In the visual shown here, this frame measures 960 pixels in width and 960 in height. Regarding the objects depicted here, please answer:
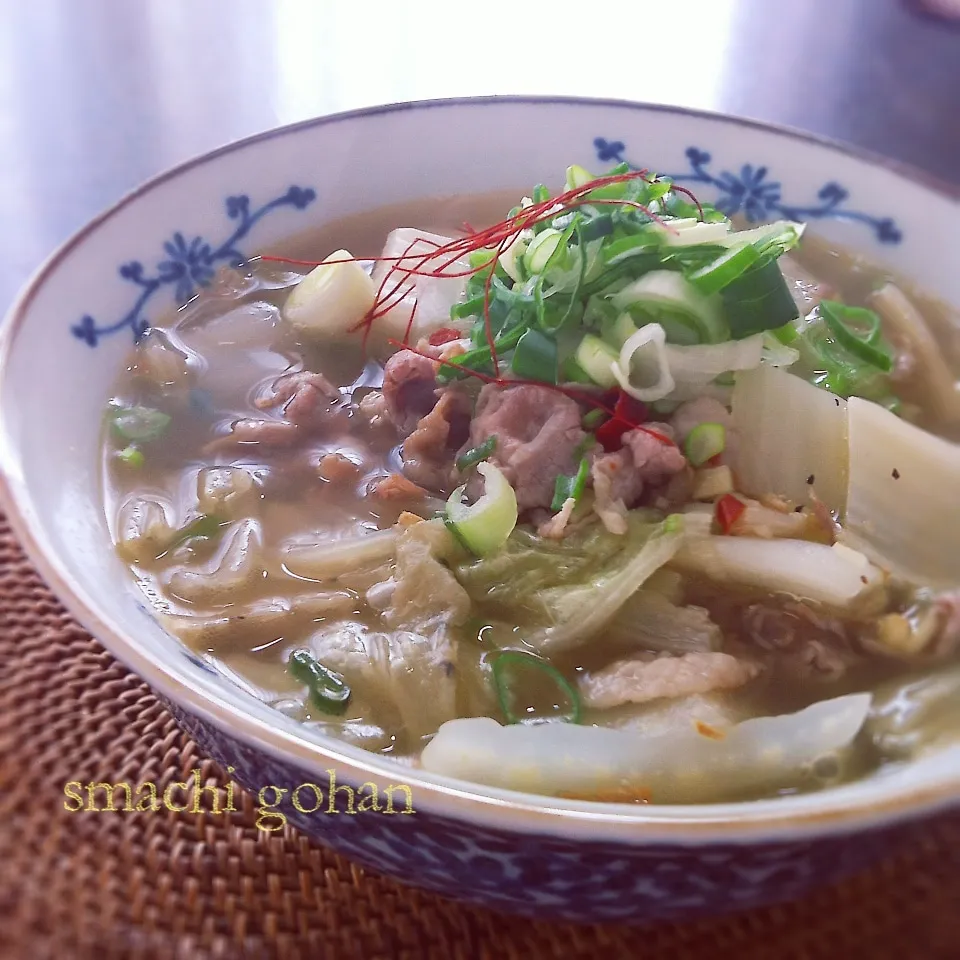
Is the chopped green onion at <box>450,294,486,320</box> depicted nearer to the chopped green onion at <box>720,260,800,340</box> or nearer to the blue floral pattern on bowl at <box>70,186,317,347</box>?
the chopped green onion at <box>720,260,800,340</box>

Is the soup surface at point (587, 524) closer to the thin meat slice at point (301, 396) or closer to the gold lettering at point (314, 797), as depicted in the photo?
the thin meat slice at point (301, 396)

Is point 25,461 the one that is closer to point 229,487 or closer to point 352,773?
point 229,487

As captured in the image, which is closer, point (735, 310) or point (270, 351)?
point (735, 310)

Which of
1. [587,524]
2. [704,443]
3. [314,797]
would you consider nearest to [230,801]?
Answer: [314,797]

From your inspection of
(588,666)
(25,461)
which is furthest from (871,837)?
(25,461)

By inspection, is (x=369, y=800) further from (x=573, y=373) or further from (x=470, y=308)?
(x=470, y=308)

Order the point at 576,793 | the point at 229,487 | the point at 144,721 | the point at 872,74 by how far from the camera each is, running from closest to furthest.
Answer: the point at 576,793 < the point at 144,721 < the point at 229,487 < the point at 872,74

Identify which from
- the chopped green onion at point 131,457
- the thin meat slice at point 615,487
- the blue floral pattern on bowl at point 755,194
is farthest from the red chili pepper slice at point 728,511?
the blue floral pattern on bowl at point 755,194
